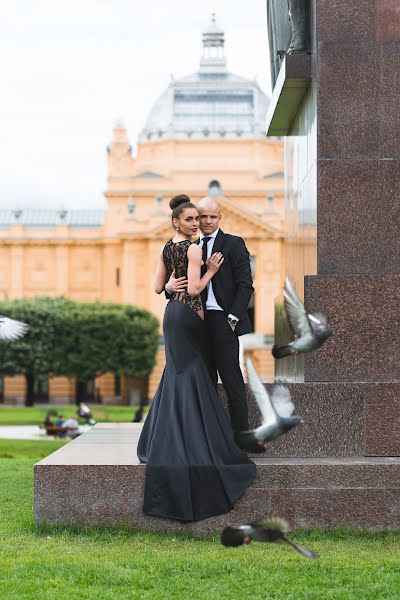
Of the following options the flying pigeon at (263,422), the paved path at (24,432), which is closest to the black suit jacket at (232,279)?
the flying pigeon at (263,422)

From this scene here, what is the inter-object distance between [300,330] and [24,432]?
91.8 ft

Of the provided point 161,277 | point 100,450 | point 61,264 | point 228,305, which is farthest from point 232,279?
point 61,264

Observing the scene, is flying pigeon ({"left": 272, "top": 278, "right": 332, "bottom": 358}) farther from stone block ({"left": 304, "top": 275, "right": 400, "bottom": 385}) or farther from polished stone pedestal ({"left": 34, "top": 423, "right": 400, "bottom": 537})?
stone block ({"left": 304, "top": 275, "right": 400, "bottom": 385})

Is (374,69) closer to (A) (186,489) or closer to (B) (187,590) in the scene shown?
(A) (186,489)

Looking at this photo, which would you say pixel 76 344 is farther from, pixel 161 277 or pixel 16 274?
pixel 161 277

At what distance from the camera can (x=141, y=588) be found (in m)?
6.17

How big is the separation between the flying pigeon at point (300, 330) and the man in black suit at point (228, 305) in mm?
1198

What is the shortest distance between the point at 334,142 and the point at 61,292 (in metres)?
63.3

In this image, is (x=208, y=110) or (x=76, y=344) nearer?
(x=76, y=344)

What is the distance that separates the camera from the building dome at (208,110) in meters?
73.0

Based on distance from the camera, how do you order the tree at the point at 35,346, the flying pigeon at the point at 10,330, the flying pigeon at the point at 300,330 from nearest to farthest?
1. the flying pigeon at the point at 300,330
2. the flying pigeon at the point at 10,330
3. the tree at the point at 35,346

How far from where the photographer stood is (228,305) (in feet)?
26.5

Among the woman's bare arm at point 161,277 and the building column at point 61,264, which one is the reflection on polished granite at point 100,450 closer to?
the woman's bare arm at point 161,277

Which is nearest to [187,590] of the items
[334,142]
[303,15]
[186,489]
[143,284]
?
[186,489]
